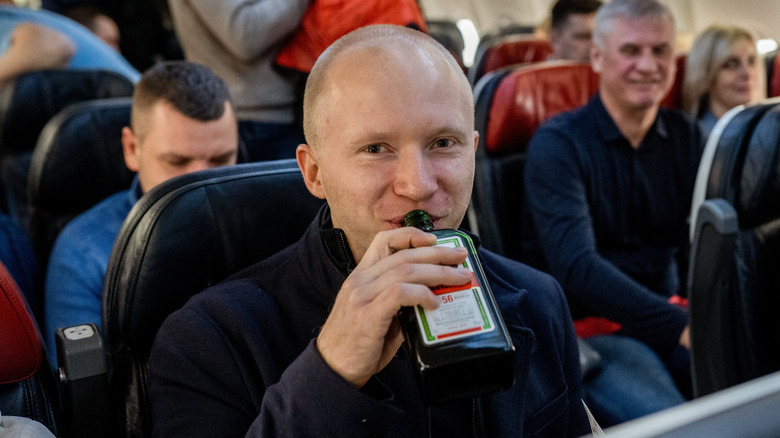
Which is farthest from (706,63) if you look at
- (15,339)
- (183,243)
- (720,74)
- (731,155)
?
(15,339)

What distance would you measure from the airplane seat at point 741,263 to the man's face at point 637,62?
64 cm

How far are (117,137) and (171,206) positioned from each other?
4.06 feet

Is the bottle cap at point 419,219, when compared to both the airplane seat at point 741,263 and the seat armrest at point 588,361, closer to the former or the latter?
the seat armrest at point 588,361

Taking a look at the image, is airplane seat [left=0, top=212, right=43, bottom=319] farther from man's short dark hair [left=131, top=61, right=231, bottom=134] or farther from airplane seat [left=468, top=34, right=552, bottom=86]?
airplane seat [left=468, top=34, right=552, bottom=86]

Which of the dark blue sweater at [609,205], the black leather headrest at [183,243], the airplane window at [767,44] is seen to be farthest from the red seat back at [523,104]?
the airplane window at [767,44]

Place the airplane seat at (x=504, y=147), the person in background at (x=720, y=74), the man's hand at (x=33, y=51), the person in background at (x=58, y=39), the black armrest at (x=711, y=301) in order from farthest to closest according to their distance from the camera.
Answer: the person in background at (x=720, y=74) < the person in background at (x=58, y=39) < the man's hand at (x=33, y=51) < the airplane seat at (x=504, y=147) < the black armrest at (x=711, y=301)

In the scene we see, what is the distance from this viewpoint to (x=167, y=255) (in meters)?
1.24

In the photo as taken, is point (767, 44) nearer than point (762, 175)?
No

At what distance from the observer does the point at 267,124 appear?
244 cm

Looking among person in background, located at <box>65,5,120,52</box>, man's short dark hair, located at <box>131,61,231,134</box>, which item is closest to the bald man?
man's short dark hair, located at <box>131,61,231,134</box>

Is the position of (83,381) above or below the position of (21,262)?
above

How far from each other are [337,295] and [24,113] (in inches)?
92.2

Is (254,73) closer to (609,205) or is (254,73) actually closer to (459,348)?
(609,205)

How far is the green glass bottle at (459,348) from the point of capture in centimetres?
71
